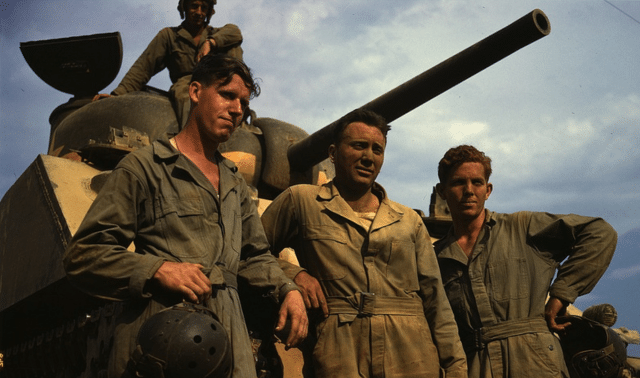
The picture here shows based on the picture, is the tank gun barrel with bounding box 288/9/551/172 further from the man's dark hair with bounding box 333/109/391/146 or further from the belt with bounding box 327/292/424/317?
the belt with bounding box 327/292/424/317

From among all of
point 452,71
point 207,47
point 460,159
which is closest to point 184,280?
point 460,159

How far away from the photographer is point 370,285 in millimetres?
3486

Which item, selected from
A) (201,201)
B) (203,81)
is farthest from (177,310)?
(203,81)

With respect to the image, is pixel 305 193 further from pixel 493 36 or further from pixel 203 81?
pixel 493 36

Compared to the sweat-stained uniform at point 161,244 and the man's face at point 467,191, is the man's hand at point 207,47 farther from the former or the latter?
the sweat-stained uniform at point 161,244

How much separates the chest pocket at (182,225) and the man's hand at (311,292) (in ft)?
1.93

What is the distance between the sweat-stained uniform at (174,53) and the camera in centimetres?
822

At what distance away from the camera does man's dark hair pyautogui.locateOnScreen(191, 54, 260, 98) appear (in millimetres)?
3291

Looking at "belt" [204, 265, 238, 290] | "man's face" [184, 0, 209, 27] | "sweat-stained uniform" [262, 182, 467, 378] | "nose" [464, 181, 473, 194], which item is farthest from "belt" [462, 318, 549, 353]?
"man's face" [184, 0, 209, 27]

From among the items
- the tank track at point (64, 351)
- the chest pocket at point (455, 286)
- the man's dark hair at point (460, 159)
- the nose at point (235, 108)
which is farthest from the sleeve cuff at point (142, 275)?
the man's dark hair at point (460, 159)

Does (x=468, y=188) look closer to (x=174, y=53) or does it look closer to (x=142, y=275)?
(x=142, y=275)

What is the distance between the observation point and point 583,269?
4.18 m

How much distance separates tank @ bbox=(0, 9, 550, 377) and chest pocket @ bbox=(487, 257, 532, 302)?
1.20m

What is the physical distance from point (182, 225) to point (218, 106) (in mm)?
565
